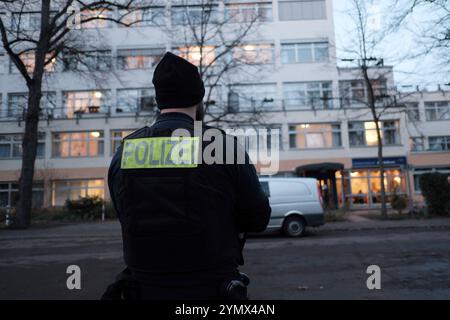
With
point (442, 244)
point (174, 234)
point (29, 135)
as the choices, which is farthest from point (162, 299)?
point (29, 135)

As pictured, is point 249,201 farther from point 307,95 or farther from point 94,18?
point 307,95

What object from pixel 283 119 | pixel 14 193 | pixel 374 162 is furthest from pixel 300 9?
pixel 14 193

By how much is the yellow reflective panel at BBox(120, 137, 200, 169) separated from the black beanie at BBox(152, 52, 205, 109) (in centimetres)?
27

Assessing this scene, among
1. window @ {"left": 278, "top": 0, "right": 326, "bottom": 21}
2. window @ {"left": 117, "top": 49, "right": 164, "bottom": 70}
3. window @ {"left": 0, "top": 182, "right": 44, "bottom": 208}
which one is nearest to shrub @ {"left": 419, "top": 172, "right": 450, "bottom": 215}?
window @ {"left": 278, "top": 0, "right": 326, "bottom": 21}

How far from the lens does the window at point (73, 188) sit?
95.8 feet

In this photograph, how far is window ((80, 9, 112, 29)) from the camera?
17.0 meters

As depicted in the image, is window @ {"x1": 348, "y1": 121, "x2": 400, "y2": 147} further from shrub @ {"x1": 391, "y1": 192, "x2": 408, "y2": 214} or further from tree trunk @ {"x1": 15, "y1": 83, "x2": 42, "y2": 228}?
tree trunk @ {"x1": 15, "y1": 83, "x2": 42, "y2": 228}

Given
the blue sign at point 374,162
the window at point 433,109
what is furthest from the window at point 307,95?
the window at point 433,109

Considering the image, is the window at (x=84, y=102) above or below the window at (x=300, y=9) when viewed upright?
below

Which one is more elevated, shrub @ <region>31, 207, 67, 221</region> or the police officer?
the police officer

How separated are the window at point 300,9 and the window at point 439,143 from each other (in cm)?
1461

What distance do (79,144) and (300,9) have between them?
74.5ft

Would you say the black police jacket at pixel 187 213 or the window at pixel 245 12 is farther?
the window at pixel 245 12

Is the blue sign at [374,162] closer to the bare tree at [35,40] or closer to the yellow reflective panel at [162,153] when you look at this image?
the bare tree at [35,40]
